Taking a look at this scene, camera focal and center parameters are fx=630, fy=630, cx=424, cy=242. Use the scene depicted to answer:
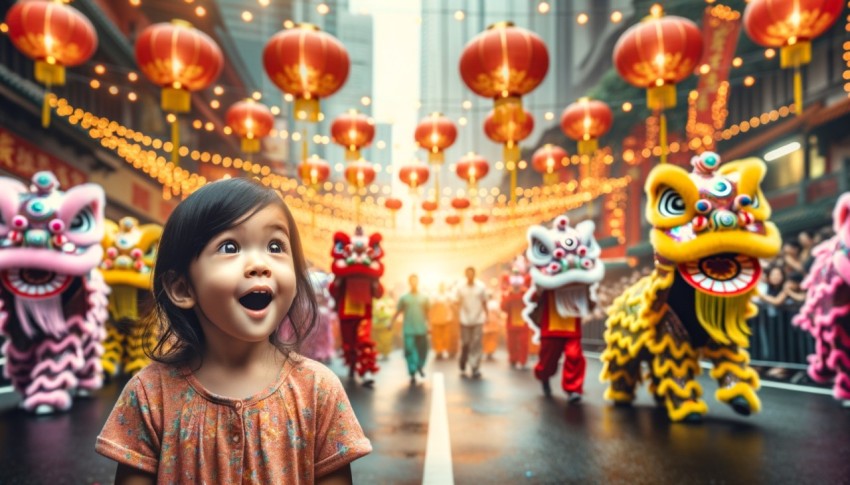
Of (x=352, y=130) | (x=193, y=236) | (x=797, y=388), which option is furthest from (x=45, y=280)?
(x=797, y=388)

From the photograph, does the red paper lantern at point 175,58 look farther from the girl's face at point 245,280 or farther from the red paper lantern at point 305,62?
the girl's face at point 245,280

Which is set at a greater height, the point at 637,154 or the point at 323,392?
the point at 637,154

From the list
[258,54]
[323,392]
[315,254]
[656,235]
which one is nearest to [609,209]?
[315,254]

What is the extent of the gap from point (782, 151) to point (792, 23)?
985 cm

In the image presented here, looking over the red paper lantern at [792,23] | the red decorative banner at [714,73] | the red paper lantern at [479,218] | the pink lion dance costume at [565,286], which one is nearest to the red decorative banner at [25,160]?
the pink lion dance costume at [565,286]

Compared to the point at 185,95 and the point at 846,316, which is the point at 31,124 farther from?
the point at 846,316

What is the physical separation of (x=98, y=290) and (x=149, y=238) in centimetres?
235

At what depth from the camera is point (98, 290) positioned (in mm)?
7027

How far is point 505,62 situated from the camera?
7949 mm

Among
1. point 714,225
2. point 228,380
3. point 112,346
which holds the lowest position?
point 112,346

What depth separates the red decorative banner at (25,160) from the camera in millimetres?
10648

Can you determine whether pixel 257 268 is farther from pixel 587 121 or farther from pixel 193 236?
pixel 587 121

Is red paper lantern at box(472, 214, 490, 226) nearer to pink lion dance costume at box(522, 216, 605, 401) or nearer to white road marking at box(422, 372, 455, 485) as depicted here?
pink lion dance costume at box(522, 216, 605, 401)

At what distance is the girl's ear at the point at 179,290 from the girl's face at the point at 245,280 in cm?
2
